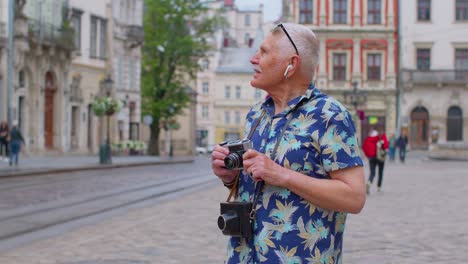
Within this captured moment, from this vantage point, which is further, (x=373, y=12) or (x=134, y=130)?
(x=373, y=12)

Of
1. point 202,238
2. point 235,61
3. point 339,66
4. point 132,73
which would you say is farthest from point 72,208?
point 235,61

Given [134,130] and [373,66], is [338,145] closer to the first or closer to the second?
[134,130]

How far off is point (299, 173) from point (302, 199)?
10 cm

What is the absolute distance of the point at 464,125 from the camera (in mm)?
64375

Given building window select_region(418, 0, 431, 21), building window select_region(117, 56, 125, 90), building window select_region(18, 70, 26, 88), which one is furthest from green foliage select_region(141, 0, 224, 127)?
building window select_region(418, 0, 431, 21)

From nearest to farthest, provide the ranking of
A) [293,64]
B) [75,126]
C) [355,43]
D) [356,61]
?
1. [293,64]
2. [75,126]
3. [356,61]
4. [355,43]

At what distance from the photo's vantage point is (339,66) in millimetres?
67562

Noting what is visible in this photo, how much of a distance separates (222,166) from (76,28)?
4630 centimetres

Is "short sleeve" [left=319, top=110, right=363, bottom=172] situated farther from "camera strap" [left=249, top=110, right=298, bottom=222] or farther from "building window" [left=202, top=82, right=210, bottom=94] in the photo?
"building window" [left=202, top=82, right=210, bottom=94]

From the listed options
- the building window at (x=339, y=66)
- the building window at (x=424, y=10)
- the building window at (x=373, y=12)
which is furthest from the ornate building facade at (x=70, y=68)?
the building window at (x=424, y=10)

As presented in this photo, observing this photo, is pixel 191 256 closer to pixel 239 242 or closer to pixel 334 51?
pixel 239 242

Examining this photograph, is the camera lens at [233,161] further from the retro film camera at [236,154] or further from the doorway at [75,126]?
the doorway at [75,126]

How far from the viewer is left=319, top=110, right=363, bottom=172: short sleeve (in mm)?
3354

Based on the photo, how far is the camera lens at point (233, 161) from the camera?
11.0ft
